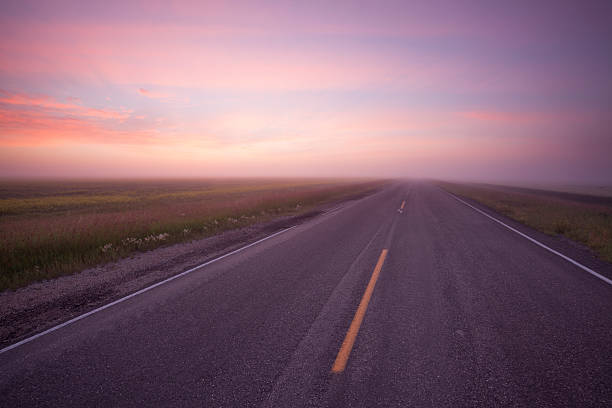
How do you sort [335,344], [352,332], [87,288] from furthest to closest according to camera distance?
[87,288] < [352,332] < [335,344]

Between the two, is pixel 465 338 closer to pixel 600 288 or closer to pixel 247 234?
pixel 600 288

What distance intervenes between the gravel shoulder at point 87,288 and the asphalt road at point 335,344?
0.59 metres

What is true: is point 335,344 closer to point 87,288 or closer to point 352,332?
point 352,332

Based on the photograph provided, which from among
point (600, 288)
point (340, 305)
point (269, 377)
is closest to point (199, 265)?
point (340, 305)

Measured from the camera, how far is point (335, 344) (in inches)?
128

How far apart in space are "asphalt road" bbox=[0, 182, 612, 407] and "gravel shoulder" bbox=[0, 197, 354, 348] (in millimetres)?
588

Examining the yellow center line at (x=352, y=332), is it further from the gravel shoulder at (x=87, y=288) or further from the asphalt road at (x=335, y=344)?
the gravel shoulder at (x=87, y=288)

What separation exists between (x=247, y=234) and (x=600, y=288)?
9.72 m

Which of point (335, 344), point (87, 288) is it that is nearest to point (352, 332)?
point (335, 344)

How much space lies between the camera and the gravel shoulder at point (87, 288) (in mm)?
4036

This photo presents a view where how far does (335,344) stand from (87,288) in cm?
533

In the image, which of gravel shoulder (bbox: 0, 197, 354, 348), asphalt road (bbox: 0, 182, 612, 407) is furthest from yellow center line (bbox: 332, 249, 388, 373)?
gravel shoulder (bbox: 0, 197, 354, 348)

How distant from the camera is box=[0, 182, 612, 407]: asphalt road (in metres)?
2.53

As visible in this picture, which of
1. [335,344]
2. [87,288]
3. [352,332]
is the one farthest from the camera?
[87,288]
